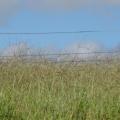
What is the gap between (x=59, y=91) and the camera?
6926 mm

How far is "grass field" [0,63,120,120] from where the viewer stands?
6293 mm

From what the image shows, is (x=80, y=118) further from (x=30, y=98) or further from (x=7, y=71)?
(x=7, y=71)

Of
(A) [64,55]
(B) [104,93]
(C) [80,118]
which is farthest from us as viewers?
(A) [64,55]

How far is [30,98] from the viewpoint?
6.61 meters

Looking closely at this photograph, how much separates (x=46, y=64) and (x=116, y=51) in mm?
1165

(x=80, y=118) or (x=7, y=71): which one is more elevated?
(x=7, y=71)

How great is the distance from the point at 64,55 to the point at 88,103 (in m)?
1.67

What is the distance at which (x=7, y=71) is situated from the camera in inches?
307

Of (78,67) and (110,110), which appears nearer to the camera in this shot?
(110,110)

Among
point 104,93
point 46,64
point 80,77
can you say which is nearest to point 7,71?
point 46,64

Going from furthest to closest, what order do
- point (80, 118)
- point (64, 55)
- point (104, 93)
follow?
point (64, 55) < point (104, 93) < point (80, 118)

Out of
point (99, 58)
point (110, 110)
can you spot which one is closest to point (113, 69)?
point (99, 58)

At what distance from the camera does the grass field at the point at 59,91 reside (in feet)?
20.6

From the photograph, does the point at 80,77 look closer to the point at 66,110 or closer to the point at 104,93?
the point at 104,93
